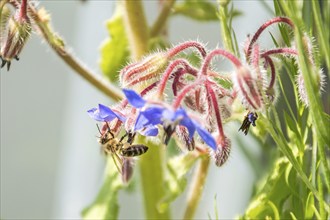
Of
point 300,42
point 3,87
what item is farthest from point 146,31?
point 3,87

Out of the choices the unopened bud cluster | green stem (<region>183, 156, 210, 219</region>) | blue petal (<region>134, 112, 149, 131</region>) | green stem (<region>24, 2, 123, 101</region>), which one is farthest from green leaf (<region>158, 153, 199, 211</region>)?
blue petal (<region>134, 112, 149, 131</region>)

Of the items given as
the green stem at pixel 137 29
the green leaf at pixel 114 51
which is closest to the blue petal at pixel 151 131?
the green stem at pixel 137 29

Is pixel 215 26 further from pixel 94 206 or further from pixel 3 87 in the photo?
pixel 94 206

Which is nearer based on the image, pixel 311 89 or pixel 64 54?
pixel 311 89

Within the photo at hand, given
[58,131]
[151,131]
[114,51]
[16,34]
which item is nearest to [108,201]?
[114,51]

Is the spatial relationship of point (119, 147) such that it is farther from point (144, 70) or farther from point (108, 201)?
point (108, 201)
